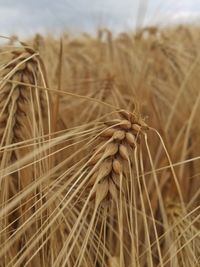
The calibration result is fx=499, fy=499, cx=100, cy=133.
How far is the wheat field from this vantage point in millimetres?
507

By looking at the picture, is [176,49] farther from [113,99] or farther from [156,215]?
[156,215]

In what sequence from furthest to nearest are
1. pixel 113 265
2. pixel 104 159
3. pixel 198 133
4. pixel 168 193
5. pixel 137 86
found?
pixel 137 86 < pixel 198 133 < pixel 168 193 < pixel 113 265 < pixel 104 159

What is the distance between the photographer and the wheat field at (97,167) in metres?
0.51

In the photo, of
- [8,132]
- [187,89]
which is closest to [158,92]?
[187,89]

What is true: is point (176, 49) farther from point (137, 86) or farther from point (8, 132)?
point (8, 132)

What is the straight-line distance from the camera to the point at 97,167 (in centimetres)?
53

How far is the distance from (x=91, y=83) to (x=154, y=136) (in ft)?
0.99

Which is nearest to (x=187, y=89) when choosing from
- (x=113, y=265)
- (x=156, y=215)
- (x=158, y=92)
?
(x=158, y=92)

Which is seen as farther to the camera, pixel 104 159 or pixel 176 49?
pixel 176 49

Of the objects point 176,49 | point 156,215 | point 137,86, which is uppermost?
point 176,49

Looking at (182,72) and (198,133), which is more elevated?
(182,72)

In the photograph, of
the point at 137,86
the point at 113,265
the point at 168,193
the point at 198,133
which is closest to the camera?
the point at 113,265

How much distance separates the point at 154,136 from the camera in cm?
103

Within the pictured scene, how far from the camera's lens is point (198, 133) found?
100cm
